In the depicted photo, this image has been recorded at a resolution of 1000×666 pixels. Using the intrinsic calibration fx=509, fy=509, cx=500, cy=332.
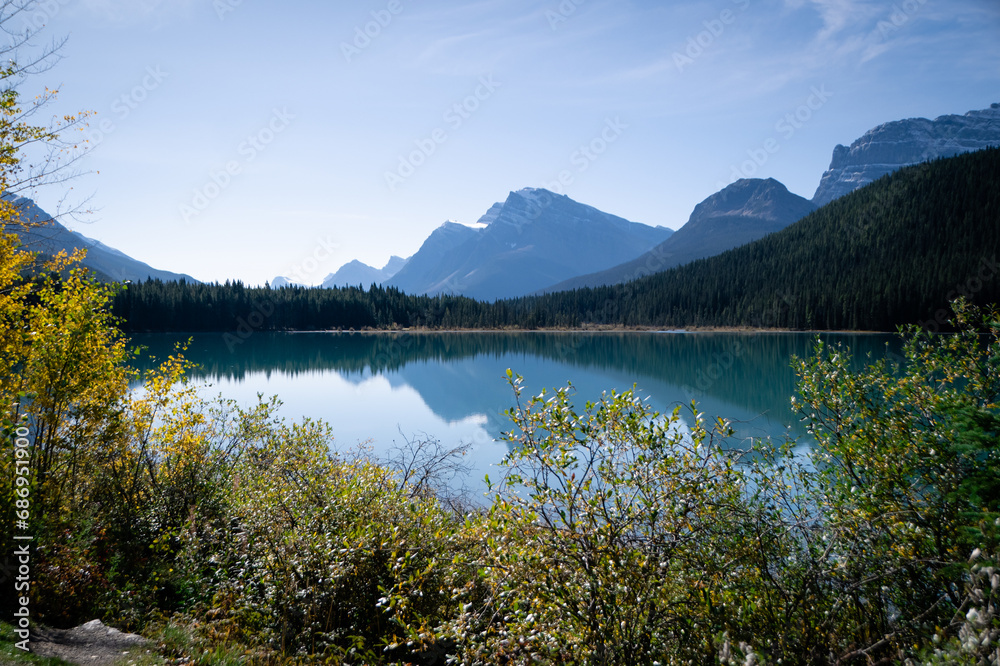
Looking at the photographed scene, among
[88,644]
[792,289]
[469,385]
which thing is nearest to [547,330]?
[792,289]

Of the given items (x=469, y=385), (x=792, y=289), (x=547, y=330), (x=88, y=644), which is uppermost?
(x=792, y=289)

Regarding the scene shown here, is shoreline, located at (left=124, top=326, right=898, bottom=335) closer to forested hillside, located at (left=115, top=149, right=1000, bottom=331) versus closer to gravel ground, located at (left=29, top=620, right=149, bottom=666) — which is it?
forested hillside, located at (left=115, top=149, right=1000, bottom=331)

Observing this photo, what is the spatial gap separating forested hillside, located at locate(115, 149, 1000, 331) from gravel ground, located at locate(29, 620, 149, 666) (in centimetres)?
10956

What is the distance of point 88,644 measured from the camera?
547cm

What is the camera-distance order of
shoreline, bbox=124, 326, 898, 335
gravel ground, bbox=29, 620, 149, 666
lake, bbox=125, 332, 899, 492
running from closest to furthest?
1. gravel ground, bbox=29, 620, 149, 666
2. lake, bbox=125, 332, 899, 492
3. shoreline, bbox=124, 326, 898, 335

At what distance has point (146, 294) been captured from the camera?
106 meters

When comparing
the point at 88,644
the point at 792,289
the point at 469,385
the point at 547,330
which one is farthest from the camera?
the point at 547,330

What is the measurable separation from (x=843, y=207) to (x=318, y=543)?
170938mm

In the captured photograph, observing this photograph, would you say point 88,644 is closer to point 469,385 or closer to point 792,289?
point 469,385

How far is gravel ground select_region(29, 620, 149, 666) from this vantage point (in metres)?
5.09

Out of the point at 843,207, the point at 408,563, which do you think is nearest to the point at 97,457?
the point at 408,563

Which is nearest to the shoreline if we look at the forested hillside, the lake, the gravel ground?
the forested hillside

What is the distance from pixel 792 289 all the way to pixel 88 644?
13619 centimetres

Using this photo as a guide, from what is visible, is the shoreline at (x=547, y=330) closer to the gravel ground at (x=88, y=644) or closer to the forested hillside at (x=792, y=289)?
the forested hillside at (x=792, y=289)
